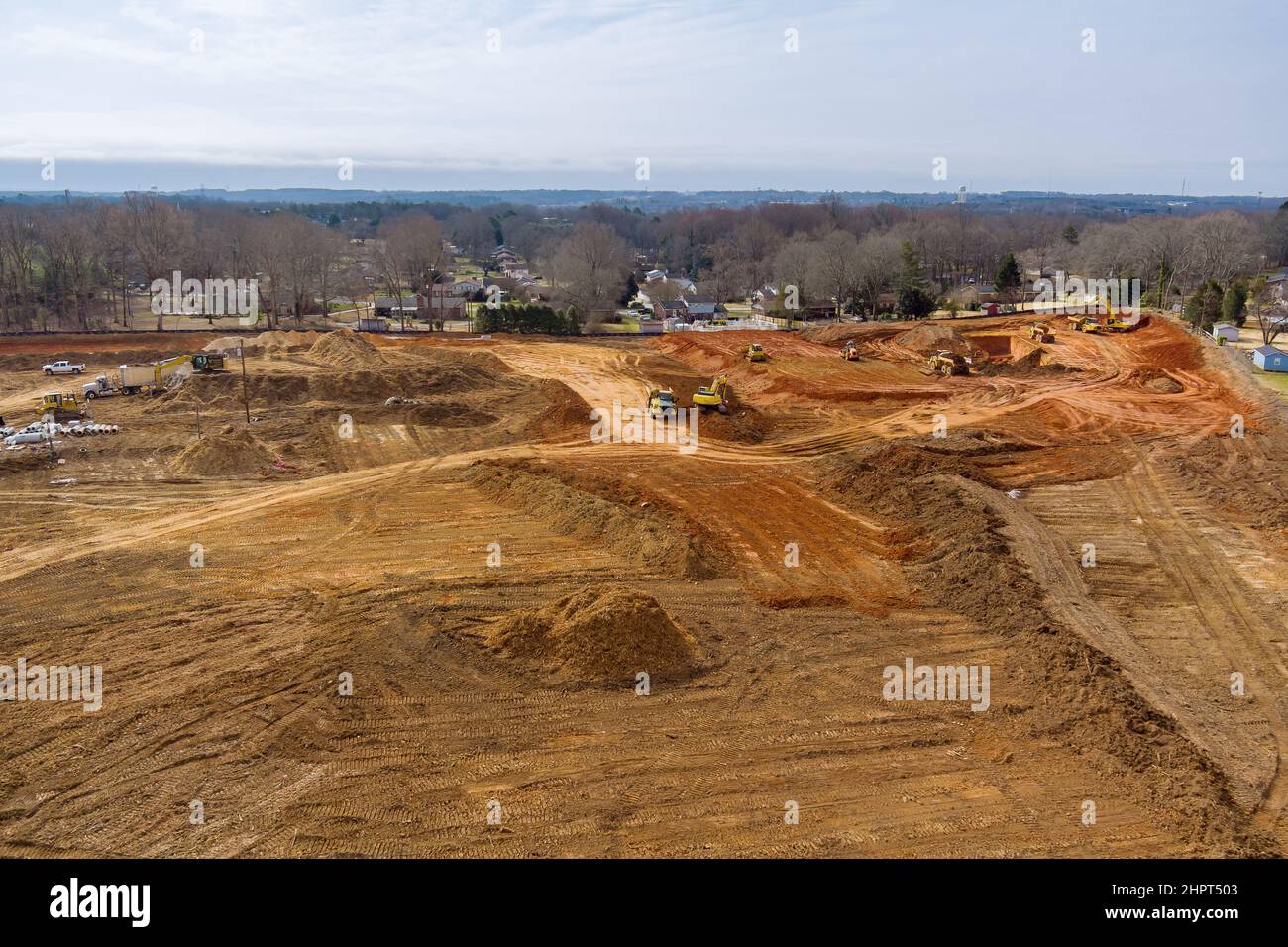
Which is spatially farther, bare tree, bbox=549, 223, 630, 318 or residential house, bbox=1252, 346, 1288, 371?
bare tree, bbox=549, 223, 630, 318

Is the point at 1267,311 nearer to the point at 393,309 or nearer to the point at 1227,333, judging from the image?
the point at 1227,333

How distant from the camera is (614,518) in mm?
22875

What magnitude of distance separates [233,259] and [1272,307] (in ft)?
271

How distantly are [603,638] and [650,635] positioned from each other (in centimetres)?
90

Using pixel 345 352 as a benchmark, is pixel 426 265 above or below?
above

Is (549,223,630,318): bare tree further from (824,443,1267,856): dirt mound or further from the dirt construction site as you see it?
(824,443,1267,856): dirt mound

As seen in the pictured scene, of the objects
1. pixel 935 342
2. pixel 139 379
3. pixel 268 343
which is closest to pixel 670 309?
pixel 935 342

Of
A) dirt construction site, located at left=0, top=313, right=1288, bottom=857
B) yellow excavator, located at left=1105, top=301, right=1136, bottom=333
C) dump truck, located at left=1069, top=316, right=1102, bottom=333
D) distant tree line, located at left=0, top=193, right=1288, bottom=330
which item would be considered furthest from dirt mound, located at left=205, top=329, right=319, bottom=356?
yellow excavator, located at left=1105, top=301, right=1136, bottom=333

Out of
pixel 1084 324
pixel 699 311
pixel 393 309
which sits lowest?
pixel 1084 324

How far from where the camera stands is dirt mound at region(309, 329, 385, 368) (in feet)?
152

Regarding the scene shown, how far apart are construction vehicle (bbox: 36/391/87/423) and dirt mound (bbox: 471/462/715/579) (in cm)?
1917

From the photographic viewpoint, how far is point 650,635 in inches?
643

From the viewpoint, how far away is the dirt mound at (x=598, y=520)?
20750 millimetres
